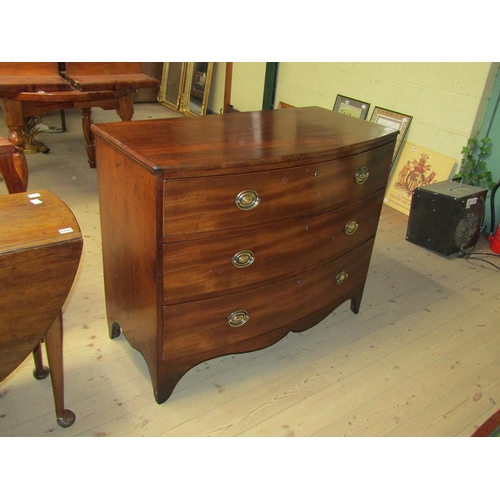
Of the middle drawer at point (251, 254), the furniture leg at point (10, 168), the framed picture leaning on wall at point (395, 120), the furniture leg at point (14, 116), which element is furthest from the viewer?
the framed picture leaning on wall at point (395, 120)

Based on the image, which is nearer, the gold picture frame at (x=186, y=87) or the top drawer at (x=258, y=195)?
the top drawer at (x=258, y=195)

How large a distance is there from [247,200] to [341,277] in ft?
2.55

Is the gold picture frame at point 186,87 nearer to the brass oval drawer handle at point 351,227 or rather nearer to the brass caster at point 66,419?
the brass oval drawer handle at point 351,227

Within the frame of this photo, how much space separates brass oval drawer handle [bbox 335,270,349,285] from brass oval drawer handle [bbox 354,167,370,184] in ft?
1.42

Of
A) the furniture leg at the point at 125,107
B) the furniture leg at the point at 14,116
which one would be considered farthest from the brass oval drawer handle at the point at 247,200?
the furniture leg at the point at 125,107

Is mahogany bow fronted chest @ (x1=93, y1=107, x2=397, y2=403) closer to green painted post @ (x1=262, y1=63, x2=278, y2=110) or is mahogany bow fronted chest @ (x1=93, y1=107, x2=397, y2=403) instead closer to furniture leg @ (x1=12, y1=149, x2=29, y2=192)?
furniture leg @ (x1=12, y1=149, x2=29, y2=192)

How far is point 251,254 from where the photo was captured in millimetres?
1683

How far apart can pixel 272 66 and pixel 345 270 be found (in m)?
3.26

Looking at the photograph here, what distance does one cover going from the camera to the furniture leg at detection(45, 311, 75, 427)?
154 cm

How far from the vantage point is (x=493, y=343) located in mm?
2324

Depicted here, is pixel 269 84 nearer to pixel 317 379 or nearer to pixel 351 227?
pixel 351 227

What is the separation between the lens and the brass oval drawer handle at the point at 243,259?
1653 mm

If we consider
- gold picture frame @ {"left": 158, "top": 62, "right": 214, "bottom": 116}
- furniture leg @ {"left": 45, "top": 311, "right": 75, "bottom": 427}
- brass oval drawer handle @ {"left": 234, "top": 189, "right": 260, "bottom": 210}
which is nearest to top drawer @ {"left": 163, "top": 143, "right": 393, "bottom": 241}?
brass oval drawer handle @ {"left": 234, "top": 189, "right": 260, "bottom": 210}

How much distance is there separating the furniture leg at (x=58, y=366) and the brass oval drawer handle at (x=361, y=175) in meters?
1.22
